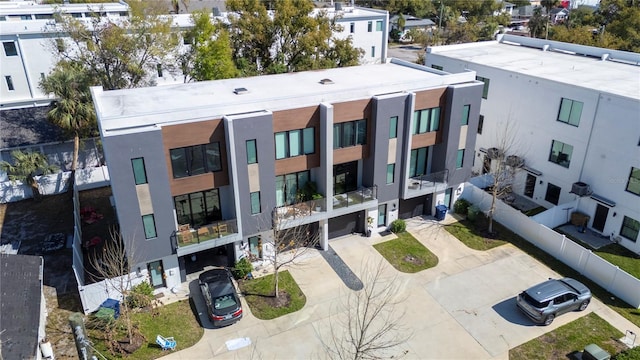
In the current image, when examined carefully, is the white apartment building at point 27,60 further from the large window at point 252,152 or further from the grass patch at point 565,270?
the grass patch at point 565,270

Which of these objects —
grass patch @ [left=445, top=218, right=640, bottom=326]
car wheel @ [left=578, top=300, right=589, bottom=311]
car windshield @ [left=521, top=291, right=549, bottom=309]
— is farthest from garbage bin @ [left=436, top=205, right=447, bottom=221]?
car wheel @ [left=578, top=300, right=589, bottom=311]

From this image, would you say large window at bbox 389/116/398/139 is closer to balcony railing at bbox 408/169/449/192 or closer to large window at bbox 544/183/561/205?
balcony railing at bbox 408/169/449/192

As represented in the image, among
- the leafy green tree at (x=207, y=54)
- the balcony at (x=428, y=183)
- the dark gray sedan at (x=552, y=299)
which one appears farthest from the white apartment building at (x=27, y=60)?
the dark gray sedan at (x=552, y=299)

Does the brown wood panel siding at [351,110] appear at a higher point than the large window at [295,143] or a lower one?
higher

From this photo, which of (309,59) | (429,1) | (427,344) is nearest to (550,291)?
(427,344)

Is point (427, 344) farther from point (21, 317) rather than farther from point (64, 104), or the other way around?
point (64, 104)

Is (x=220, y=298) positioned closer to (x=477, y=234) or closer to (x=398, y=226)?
(x=398, y=226)
